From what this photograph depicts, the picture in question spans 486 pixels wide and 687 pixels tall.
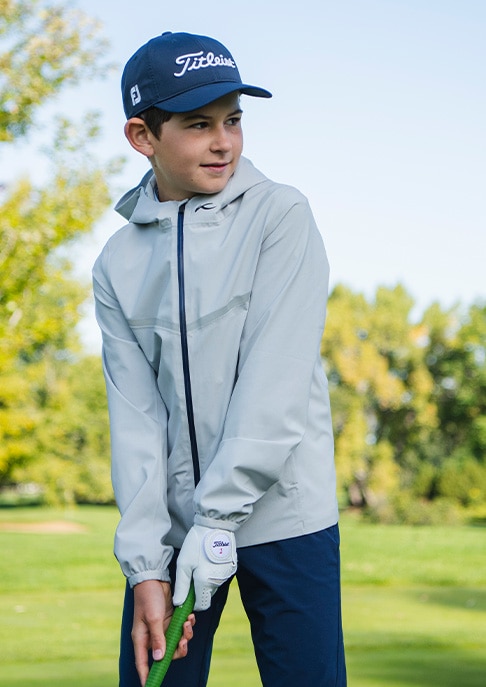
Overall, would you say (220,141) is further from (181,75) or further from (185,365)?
(185,365)

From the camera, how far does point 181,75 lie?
190 centimetres

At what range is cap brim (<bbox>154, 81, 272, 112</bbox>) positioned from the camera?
1859 mm

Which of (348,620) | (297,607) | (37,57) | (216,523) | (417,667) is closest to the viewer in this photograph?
(216,523)

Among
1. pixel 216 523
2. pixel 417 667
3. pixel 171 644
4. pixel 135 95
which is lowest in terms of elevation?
pixel 417 667

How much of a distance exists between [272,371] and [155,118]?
565 millimetres

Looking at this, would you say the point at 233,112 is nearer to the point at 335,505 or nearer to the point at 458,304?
the point at 335,505

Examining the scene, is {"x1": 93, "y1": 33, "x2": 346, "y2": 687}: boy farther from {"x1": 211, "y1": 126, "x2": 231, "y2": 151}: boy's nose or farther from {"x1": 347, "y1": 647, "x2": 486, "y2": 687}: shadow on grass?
{"x1": 347, "y1": 647, "x2": 486, "y2": 687}: shadow on grass

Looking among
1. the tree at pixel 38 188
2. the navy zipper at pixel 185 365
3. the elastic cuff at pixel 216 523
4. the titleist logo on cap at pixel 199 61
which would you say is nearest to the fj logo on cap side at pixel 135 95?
the titleist logo on cap at pixel 199 61

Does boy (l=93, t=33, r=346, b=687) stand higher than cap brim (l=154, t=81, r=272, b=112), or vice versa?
cap brim (l=154, t=81, r=272, b=112)

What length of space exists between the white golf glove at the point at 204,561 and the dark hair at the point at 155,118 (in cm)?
77

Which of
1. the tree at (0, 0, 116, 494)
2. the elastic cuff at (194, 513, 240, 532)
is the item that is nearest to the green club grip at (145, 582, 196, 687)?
the elastic cuff at (194, 513, 240, 532)

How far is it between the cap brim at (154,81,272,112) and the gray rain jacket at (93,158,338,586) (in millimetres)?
172

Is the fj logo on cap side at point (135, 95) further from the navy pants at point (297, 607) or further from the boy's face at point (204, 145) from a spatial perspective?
the navy pants at point (297, 607)

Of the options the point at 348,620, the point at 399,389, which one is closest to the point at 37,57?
the point at 348,620
